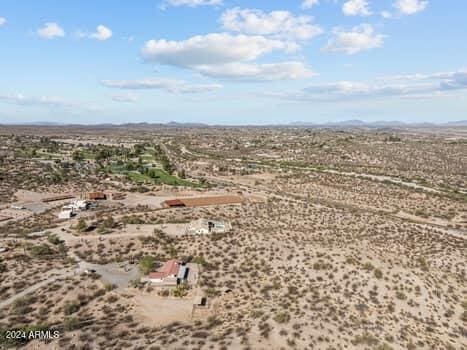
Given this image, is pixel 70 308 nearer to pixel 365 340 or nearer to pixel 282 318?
pixel 282 318

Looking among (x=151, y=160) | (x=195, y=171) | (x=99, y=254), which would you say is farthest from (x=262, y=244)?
(x=151, y=160)

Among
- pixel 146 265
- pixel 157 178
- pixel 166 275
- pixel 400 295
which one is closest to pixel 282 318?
pixel 166 275

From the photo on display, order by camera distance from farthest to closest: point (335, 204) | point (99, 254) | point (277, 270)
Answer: point (335, 204)
point (99, 254)
point (277, 270)

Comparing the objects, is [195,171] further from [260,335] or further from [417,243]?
[260,335]

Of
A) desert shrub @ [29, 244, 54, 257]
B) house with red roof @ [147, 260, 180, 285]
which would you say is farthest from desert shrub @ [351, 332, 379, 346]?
desert shrub @ [29, 244, 54, 257]

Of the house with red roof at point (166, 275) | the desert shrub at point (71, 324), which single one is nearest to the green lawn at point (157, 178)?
the house with red roof at point (166, 275)

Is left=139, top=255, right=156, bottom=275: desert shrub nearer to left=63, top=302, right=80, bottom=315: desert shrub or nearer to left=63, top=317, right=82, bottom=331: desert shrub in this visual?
left=63, top=302, right=80, bottom=315: desert shrub

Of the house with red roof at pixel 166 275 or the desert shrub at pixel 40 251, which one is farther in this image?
the desert shrub at pixel 40 251

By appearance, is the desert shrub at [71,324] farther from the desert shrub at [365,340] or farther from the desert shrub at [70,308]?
the desert shrub at [365,340]
